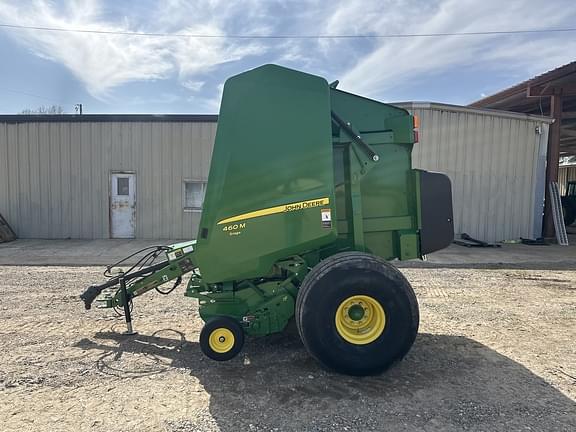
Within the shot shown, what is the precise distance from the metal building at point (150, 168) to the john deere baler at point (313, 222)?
8.45 metres

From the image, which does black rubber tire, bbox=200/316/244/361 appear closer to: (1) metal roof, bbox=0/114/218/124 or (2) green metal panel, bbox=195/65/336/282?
(2) green metal panel, bbox=195/65/336/282

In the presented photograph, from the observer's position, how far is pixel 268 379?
133 inches

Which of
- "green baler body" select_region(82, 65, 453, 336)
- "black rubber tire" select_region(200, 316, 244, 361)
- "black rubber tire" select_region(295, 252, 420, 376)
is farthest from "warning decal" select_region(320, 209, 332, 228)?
"black rubber tire" select_region(200, 316, 244, 361)

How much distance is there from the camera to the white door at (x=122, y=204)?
12.0m

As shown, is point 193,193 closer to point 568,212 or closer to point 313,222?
point 313,222

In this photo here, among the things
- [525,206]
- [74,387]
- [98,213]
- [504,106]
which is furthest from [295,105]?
[504,106]

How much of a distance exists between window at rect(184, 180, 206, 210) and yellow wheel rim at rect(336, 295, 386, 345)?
30.6 ft


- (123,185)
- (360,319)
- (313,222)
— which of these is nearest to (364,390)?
(360,319)

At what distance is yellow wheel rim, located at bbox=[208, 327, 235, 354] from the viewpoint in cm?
353

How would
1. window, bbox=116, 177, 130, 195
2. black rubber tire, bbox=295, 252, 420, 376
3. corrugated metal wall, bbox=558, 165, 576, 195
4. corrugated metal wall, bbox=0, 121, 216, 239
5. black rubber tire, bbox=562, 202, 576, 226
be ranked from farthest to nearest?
corrugated metal wall, bbox=558, 165, 576, 195 < black rubber tire, bbox=562, 202, 576, 226 < window, bbox=116, 177, 130, 195 < corrugated metal wall, bbox=0, 121, 216, 239 < black rubber tire, bbox=295, 252, 420, 376

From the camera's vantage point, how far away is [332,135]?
373 cm

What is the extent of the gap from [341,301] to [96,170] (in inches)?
429

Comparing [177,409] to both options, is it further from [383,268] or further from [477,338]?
[477,338]

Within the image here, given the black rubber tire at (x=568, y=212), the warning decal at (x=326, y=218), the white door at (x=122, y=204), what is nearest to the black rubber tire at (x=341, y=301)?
the warning decal at (x=326, y=218)
